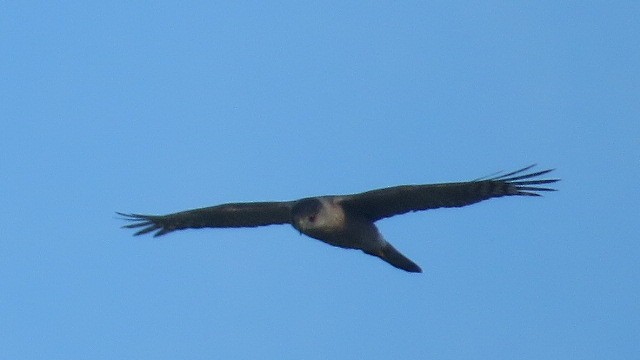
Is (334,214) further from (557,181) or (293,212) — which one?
(557,181)

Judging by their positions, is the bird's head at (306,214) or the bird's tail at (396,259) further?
the bird's tail at (396,259)

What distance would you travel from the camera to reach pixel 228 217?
2005 cm

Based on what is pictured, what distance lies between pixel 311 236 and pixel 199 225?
2.20 metres

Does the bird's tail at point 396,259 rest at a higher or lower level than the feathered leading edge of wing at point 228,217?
lower

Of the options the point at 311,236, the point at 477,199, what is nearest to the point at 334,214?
the point at 311,236

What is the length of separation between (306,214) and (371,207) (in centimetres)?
77

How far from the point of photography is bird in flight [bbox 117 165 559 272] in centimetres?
1809

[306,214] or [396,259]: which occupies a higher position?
[306,214]

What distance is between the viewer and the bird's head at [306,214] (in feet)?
60.5

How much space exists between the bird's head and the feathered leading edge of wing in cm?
92

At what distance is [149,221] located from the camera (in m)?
20.9

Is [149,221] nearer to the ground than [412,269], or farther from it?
farther from it

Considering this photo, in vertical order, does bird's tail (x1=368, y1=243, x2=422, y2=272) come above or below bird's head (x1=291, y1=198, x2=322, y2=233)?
below

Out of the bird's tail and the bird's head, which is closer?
the bird's head
